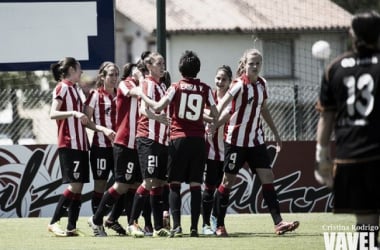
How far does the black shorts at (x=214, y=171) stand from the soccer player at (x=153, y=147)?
114 cm

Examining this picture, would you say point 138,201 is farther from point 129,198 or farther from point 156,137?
point 129,198

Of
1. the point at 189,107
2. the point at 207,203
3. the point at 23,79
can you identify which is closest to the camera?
the point at 189,107

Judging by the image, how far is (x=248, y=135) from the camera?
12656 millimetres

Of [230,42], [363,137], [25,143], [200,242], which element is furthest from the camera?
[230,42]

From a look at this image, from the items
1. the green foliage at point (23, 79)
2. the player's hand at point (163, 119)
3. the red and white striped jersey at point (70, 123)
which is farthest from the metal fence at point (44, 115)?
the player's hand at point (163, 119)

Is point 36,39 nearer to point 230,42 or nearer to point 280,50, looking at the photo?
point 280,50

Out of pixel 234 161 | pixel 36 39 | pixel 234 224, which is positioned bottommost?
pixel 234 224

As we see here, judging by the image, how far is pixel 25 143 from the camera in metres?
17.5

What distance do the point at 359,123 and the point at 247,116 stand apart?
5.12 meters

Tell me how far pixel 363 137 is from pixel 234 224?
712 cm

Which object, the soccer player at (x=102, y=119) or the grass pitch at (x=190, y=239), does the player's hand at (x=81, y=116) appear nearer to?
the soccer player at (x=102, y=119)

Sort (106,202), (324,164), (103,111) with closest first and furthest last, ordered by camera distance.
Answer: (324,164) → (106,202) → (103,111)

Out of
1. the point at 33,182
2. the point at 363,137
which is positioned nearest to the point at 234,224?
the point at 33,182

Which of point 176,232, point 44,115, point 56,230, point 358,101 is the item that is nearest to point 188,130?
point 176,232
